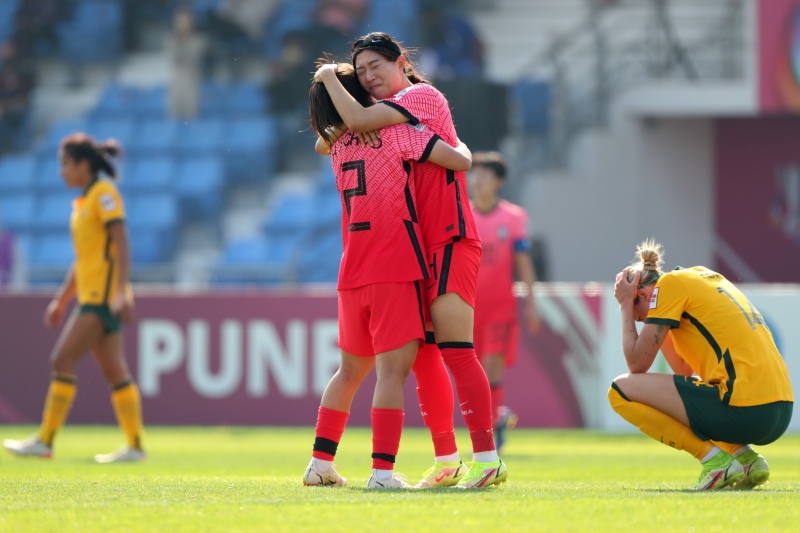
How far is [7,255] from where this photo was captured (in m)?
16.3

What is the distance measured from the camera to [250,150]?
18.0m

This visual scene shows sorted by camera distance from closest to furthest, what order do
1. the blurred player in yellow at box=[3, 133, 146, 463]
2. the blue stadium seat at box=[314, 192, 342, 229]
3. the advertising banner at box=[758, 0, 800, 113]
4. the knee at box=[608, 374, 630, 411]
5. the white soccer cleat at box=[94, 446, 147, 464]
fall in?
the knee at box=[608, 374, 630, 411]
the white soccer cleat at box=[94, 446, 147, 464]
the blurred player in yellow at box=[3, 133, 146, 463]
the advertising banner at box=[758, 0, 800, 113]
the blue stadium seat at box=[314, 192, 342, 229]

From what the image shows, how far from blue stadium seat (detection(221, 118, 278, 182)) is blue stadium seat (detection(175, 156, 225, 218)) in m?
0.22

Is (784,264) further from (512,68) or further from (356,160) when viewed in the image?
(356,160)

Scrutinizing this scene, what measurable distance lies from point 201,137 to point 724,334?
14305 millimetres

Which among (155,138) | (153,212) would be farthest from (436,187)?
(155,138)

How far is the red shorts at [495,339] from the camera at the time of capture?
8805 millimetres

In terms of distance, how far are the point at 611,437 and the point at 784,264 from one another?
31.2 ft

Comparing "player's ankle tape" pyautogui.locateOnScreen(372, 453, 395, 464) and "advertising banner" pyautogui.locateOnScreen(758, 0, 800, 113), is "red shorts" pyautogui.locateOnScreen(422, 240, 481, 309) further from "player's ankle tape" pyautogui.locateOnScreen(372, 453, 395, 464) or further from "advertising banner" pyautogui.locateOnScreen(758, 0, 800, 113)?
"advertising banner" pyautogui.locateOnScreen(758, 0, 800, 113)

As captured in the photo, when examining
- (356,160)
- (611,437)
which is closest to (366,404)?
(611,437)

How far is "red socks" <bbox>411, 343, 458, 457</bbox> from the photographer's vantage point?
206 inches

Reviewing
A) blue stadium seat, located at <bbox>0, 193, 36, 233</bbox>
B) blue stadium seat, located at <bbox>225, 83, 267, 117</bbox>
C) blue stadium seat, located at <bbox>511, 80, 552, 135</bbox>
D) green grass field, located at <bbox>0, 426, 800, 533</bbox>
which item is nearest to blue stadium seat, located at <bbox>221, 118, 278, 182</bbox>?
blue stadium seat, located at <bbox>225, 83, 267, 117</bbox>

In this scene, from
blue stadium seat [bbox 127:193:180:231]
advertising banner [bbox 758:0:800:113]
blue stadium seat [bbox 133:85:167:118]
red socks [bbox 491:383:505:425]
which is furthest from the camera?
blue stadium seat [bbox 133:85:167:118]

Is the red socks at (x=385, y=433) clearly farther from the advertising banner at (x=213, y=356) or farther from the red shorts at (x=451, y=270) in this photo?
the advertising banner at (x=213, y=356)
